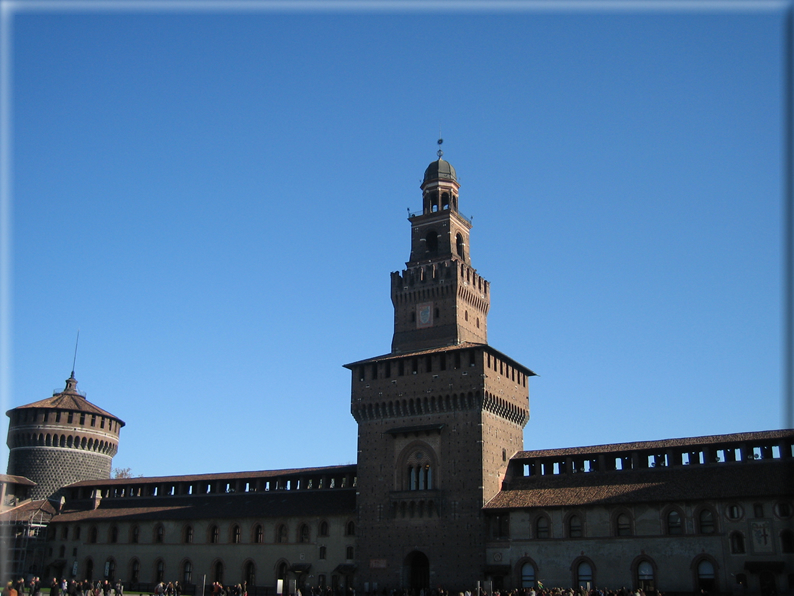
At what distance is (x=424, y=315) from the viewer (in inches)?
2498

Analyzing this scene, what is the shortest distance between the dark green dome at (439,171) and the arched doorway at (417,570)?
2959 centimetres

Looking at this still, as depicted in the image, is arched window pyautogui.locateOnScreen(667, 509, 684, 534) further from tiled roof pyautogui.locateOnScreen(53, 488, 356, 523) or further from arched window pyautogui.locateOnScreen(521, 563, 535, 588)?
tiled roof pyautogui.locateOnScreen(53, 488, 356, 523)

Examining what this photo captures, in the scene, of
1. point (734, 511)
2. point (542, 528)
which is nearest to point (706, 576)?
point (734, 511)

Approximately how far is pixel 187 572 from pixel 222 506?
564cm

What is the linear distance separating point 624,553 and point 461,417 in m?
13.4

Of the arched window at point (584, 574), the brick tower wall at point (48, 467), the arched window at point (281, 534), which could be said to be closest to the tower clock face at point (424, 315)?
the arched window at point (281, 534)

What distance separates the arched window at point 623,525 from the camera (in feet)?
162

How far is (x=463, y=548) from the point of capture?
52938 millimetres

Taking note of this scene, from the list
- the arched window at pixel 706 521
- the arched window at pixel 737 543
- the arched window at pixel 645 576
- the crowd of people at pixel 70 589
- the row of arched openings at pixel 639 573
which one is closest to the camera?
the crowd of people at pixel 70 589

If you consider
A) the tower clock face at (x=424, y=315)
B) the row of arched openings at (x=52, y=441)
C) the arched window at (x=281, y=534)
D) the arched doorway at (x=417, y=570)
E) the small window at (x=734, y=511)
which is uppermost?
the tower clock face at (x=424, y=315)

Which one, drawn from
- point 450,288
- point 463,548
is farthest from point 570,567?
point 450,288

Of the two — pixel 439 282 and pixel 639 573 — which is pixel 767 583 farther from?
pixel 439 282

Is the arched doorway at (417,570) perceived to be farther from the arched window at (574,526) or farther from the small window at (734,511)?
the small window at (734,511)

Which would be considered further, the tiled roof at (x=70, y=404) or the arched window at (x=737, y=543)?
the tiled roof at (x=70, y=404)
